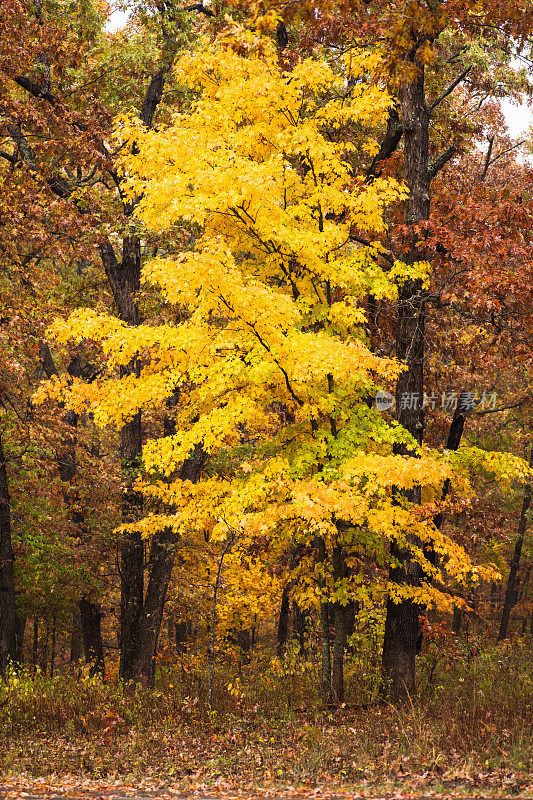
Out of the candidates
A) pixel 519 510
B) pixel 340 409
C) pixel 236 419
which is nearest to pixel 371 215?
pixel 340 409

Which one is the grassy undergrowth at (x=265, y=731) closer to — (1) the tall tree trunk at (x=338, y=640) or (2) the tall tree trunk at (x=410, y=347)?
(1) the tall tree trunk at (x=338, y=640)

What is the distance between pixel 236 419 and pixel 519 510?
22957mm

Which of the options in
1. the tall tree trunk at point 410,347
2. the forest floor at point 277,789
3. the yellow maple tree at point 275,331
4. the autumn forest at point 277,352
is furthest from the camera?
the tall tree trunk at point 410,347

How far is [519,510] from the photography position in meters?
29.1

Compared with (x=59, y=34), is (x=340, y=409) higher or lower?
lower

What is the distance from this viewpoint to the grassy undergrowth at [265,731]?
757cm

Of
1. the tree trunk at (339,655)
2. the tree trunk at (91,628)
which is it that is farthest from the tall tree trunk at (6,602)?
the tree trunk at (91,628)

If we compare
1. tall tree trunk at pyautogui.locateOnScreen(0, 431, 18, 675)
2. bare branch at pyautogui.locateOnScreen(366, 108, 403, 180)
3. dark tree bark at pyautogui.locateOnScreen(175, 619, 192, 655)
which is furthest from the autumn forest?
dark tree bark at pyautogui.locateOnScreen(175, 619, 192, 655)

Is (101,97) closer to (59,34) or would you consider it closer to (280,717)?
(59,34)

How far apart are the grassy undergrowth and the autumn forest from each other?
0.05 metres

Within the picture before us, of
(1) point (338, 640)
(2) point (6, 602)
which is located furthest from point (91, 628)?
(1) point (338, 640)

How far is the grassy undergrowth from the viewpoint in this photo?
7574 mm

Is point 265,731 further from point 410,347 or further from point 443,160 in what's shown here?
point 443,160

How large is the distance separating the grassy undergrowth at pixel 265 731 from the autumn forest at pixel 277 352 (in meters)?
0.05
